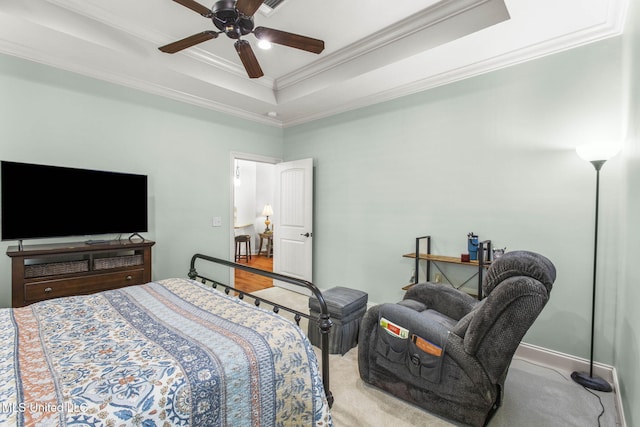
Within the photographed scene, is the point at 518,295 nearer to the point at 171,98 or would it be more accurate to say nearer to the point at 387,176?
the point at 387,176

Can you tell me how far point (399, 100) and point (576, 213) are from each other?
2070 millimetres

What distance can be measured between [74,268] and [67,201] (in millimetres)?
637

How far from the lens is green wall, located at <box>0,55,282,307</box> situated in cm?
264

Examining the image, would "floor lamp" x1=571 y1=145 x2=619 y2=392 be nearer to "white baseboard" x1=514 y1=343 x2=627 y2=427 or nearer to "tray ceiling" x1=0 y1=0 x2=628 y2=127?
"white baseboard" x1=514 y1=343 x2=627 y2=427

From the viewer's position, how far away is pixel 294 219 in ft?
14.9

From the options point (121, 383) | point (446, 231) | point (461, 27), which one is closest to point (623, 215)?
point (446, 231)

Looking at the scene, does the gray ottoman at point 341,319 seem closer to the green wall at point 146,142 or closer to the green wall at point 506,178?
the green wall at point 506,178

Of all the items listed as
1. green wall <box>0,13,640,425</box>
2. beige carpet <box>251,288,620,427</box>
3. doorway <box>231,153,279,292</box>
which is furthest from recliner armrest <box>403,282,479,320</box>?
doorway <box>231,153,279,292</box>

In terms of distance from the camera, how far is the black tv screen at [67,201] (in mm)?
2490

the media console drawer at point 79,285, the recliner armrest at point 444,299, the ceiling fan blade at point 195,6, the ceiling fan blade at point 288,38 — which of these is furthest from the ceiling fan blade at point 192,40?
the recliner armrest at point 444,299

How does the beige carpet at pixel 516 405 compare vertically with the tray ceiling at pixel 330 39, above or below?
below

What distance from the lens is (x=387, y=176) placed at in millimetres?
3613

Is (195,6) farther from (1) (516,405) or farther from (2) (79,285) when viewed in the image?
(1) (516,405)

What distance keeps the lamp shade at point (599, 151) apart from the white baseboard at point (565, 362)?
1.59 metres
